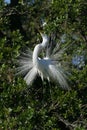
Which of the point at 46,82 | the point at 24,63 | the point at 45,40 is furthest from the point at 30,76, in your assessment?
the point at 45,40

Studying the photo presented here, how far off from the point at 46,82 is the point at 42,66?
0.49 m

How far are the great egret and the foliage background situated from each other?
105 millimetres

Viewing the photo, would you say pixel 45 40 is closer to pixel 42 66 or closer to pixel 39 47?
pixel 39 47

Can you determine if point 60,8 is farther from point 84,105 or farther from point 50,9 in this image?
point 84,105

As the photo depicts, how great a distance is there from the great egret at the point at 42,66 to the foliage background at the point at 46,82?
0.10 m

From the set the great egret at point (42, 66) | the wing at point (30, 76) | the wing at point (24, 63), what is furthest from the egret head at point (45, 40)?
the wing at point (30, 76)

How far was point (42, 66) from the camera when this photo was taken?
5.28 meters

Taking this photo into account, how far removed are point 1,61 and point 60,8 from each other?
1067 mm

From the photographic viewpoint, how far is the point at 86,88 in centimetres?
589

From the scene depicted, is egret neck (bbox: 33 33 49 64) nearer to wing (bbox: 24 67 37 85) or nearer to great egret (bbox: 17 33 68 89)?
great egret (bbox: 17 33 68 89)

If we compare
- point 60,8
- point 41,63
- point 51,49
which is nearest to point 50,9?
point 60,8

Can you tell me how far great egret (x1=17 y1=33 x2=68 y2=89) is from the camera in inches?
208

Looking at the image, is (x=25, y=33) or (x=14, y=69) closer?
(x=14, y=69)

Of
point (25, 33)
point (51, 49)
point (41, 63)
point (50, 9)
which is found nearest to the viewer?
point (41, 63)
